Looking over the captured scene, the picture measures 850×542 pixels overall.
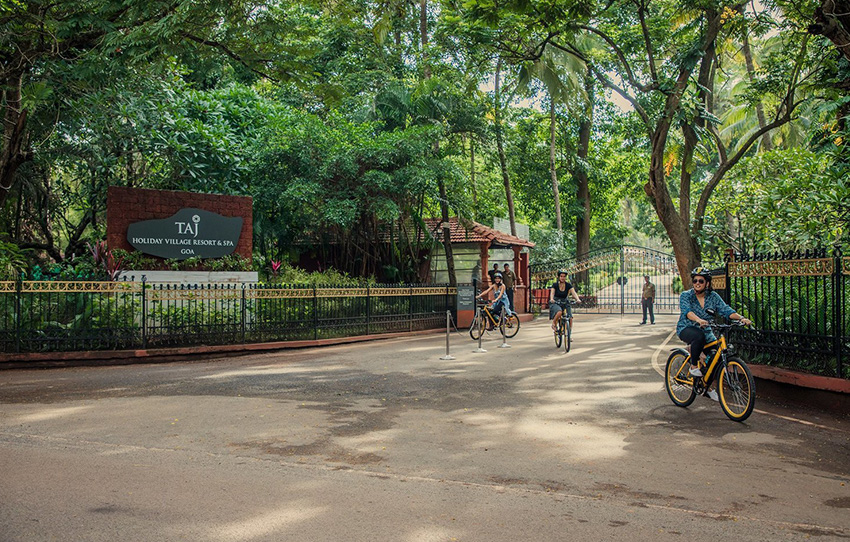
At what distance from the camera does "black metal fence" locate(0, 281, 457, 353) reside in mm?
13273

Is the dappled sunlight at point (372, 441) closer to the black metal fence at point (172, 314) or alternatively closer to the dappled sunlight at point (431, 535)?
the dappled sunlight at point (431, 535)

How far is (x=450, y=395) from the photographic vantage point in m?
9.97

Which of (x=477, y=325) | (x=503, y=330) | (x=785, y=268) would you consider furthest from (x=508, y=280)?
(x=785, y=268)

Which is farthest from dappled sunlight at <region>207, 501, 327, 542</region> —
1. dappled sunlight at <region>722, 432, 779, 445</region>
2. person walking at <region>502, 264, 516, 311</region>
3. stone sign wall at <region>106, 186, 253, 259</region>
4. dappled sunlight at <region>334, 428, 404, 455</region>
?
person walking at <region>502, 264, 516, 311</region>

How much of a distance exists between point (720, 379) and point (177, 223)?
12.8 m

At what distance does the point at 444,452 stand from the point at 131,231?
39.0ft

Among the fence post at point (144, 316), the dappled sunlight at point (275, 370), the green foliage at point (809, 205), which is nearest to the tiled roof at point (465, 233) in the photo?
the green foliage at point (809, 205)

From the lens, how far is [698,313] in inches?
351

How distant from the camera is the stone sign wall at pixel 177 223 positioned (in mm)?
16031

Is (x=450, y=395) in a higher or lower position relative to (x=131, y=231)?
lower

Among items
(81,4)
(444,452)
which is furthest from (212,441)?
(81,4)

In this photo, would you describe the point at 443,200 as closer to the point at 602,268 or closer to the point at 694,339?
the point at 602,268

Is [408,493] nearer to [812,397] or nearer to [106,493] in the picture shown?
[106,493]

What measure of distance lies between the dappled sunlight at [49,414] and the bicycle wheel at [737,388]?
7.78 meters
